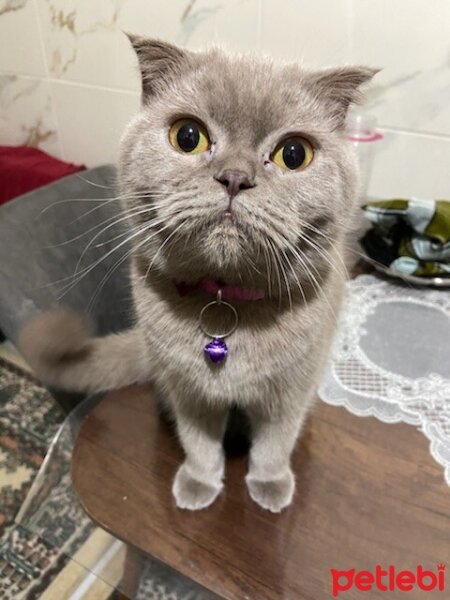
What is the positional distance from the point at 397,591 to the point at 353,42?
3.15ft

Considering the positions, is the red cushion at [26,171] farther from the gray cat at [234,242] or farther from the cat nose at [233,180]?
the cat nose at [233,180]

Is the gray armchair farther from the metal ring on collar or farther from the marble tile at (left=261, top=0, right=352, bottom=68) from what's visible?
the marble tile at (left=261, top=0, right=352, bottom=68)

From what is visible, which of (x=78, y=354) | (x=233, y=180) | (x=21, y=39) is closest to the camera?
(x=233, y=180)

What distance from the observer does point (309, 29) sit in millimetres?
993

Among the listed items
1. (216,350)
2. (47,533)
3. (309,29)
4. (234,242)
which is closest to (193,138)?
(234,242)

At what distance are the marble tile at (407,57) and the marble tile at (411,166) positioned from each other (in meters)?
0.03

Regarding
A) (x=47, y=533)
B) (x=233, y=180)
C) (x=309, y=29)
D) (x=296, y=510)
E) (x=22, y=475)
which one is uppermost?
(x=309, y=29)

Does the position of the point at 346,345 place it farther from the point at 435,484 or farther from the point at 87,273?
the point at 87,273

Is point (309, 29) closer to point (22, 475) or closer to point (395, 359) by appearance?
point (395, 359)

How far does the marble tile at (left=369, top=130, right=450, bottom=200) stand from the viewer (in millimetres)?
1011

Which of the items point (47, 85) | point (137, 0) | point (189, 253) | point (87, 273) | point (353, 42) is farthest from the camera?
point (47, 85)

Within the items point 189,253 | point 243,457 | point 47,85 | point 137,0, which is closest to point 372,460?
point 243,457

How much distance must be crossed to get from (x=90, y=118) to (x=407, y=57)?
86 cm

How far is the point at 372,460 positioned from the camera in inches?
25.2
